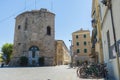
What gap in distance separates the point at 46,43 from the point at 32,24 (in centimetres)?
548

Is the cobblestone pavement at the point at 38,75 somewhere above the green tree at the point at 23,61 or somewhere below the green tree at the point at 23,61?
below

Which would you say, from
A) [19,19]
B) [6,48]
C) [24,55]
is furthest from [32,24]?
[6,48]

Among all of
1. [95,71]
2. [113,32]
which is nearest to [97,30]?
[95,71]

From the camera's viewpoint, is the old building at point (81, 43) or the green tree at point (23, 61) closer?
the green tree at point (23, 61)

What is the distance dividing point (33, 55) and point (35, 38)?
3.88 meters

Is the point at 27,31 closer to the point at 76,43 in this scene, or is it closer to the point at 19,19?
the point at 19,19

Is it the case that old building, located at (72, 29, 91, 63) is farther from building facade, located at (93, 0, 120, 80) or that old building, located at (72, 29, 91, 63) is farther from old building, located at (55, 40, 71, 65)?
building facade, located at (93, 0, 120, 80)

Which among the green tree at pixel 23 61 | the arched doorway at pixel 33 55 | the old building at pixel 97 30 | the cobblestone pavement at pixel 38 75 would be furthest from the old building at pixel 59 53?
the cobblestone pavement at pixel 38 75

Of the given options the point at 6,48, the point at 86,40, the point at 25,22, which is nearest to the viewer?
the point at 25,22

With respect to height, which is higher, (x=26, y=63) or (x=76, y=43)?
(x=76, y=43)

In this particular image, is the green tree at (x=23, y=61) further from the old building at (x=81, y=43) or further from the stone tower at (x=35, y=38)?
the old building at (x=81, y=43)

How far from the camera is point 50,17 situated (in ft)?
136

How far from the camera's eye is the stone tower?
39062 millimetres

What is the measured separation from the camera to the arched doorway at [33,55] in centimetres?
3842
